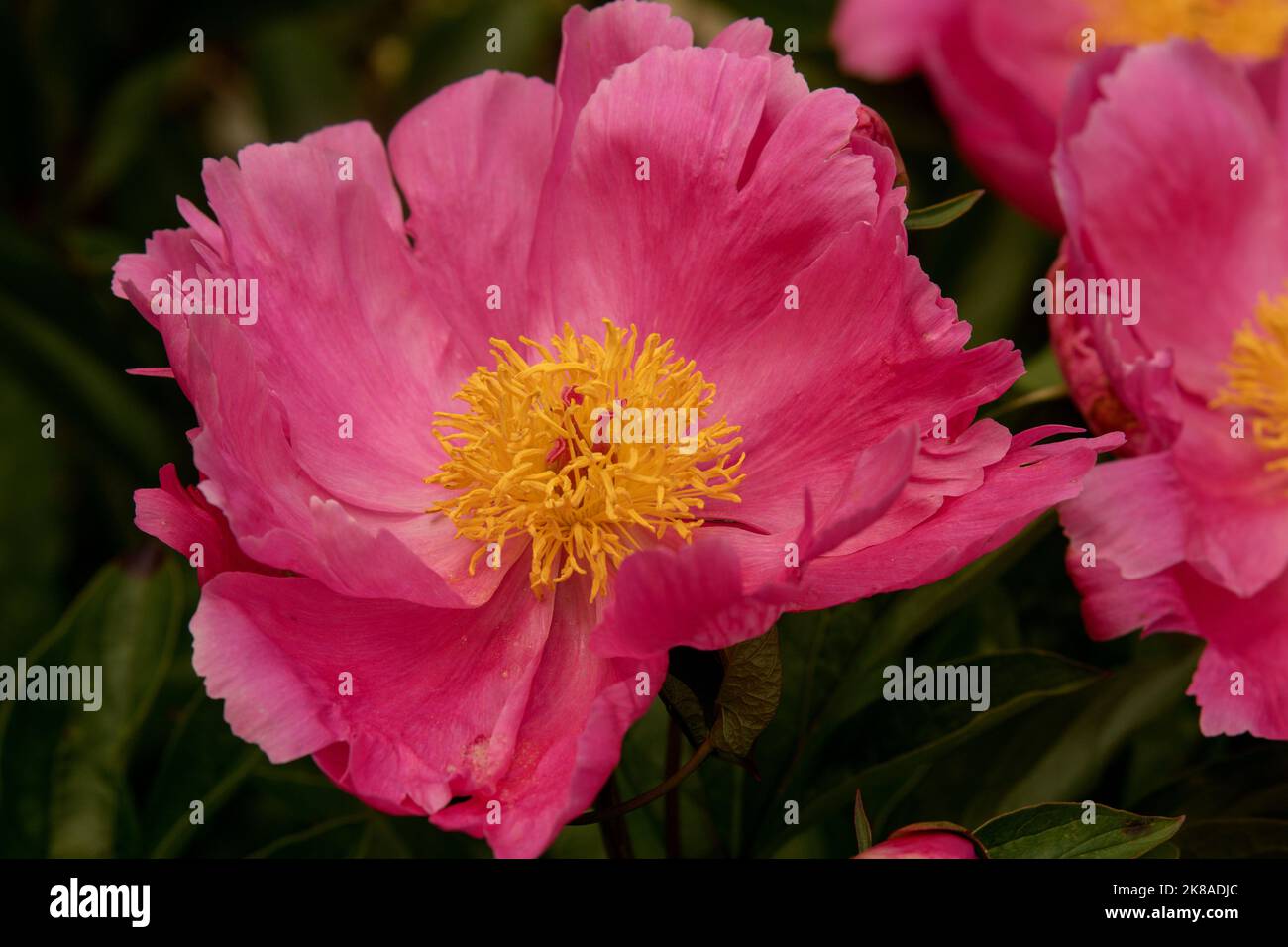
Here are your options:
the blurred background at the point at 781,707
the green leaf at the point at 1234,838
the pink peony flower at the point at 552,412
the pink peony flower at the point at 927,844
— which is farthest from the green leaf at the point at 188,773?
the green leaf at the point at 1234,838

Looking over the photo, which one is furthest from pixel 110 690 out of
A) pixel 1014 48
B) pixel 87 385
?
pixel 1014 48

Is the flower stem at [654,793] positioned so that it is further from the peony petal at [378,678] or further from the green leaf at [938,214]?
the green leaf at [938,214]

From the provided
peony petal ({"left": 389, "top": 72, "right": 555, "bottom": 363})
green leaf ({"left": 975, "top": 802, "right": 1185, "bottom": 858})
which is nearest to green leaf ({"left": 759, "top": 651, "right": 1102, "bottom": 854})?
green leaf ({"left": 975, "top": 802, "right": 1185, "bottom": 858})

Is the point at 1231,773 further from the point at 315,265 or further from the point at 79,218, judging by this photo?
the point at 79,218

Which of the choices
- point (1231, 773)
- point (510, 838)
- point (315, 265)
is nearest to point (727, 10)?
point (315, 265)

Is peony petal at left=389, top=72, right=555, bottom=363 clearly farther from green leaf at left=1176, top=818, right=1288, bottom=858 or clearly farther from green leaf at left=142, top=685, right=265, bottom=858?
green leaf at left=1176, top=818, right=1288, bottom=858

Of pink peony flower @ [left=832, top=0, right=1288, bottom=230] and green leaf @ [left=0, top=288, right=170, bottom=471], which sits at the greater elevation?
pink peony flower @ [left=832, top=0, right=1288, bottom=230]
